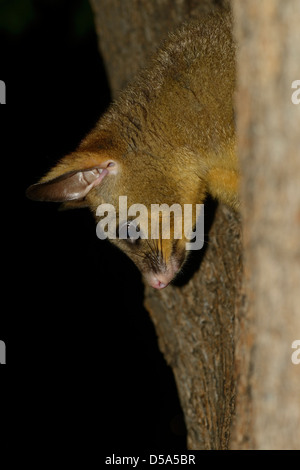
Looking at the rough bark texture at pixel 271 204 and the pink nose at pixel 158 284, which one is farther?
the pink nose at pixel 158 284

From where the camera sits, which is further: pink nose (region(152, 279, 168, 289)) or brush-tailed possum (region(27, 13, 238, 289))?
pink nose (region(152, 279, 168, 289))

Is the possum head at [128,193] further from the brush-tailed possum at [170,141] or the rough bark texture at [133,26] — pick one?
the rough bark texture at [133,26]

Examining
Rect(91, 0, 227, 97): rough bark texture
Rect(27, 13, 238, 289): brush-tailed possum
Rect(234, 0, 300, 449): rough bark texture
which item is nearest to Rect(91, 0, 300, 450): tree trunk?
Rect(234, 0, 300, 449): rough bark texture

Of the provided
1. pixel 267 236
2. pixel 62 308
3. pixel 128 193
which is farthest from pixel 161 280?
pixel 62 308

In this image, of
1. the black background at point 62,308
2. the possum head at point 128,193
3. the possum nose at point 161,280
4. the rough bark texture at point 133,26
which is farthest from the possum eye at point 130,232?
the black background at point 62,308

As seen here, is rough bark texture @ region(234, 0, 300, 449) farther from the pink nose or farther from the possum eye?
the pink nose

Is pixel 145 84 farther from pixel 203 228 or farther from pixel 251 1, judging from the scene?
pixel 251 1
